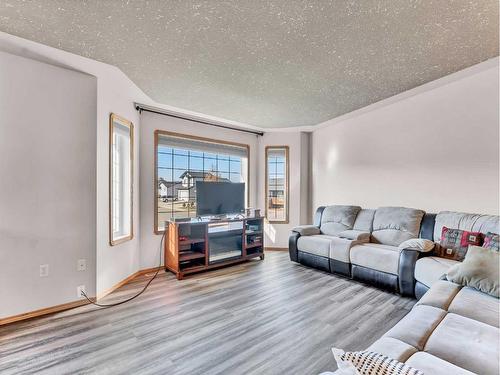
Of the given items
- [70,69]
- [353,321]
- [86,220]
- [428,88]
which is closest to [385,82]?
[428,88]

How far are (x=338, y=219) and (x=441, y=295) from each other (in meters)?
2.25

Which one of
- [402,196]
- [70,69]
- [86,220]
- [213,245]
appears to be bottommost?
[213,245]

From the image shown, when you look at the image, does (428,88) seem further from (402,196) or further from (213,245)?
(213,245)

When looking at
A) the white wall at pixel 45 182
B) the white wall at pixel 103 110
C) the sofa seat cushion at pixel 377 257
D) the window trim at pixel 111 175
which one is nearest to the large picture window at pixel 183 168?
the window trim at pixel 111 175

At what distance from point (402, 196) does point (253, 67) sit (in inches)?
112

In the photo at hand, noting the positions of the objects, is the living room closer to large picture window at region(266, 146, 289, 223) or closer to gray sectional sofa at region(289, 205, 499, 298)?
gray sectional sofa at region(289, 205, 499, 298)

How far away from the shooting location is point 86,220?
8.41ft

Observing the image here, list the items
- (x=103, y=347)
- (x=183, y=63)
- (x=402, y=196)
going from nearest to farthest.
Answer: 1. (x=103, y=347)
2. (x=183, y=63)
3. (x=402, y=196)

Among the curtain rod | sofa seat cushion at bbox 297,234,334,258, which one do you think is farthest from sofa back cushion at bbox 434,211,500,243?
the curtain rod

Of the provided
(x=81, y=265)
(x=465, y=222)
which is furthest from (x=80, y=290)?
(x=465, y=222)

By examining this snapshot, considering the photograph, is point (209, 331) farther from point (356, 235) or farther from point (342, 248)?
point (356, 235)

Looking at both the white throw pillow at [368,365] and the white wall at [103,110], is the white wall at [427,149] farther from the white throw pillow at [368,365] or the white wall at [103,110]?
the white wall at [103,110]

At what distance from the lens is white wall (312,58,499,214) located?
8.87 ft

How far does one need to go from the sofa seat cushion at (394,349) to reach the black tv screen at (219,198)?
2982mm
